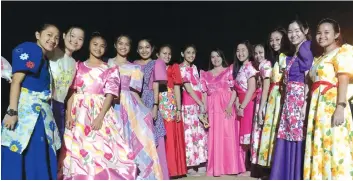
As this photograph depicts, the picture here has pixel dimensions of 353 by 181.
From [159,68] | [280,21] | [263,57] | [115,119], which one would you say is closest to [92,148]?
[115,119]

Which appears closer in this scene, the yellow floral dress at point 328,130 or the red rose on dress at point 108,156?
the yellow floral dress at point 328,130

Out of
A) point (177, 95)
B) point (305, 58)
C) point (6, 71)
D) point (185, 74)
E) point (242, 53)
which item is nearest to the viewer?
point (6, 71)

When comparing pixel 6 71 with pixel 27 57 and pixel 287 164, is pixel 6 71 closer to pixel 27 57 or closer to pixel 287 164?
pixel 27 57

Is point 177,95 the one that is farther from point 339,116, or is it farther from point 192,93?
point 339,116

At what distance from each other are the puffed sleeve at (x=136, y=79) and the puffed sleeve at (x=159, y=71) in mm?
231

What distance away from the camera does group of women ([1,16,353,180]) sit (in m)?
3.35

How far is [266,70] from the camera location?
4.77 m

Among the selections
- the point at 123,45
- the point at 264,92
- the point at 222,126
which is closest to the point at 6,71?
the point at 123,45

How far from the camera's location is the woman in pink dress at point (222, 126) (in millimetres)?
5273

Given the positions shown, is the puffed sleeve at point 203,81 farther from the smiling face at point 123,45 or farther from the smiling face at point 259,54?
the smiling face at point 123,45

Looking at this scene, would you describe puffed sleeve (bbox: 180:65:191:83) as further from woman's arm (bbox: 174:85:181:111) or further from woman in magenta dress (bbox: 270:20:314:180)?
woman in magenta dress (bbox: 270:20:314:180)

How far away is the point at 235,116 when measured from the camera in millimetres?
5371

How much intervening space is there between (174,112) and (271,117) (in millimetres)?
1008

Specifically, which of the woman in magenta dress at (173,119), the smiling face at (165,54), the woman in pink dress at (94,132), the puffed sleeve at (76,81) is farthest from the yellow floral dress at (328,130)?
the smiling face at (165,54)
